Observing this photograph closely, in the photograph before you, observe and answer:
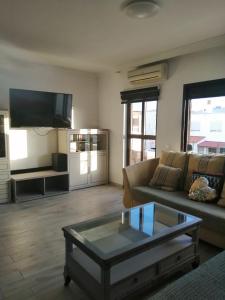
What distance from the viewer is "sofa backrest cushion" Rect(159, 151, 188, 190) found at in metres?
3.21

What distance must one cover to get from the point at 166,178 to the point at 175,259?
1.35 meters

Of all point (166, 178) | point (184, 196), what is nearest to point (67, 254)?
point (184, 196)

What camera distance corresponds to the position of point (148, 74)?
4027mm

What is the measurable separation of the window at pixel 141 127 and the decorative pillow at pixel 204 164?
3.94ft

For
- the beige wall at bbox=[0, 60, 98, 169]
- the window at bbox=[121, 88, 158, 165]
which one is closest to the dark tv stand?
the beige wall at bbox=[0, 60, 98, 169]

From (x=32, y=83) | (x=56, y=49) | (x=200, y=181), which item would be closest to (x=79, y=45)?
(x=56, y=49)

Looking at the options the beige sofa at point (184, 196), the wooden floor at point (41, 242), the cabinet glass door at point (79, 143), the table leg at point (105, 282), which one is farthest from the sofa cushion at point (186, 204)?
the cabinet glass door at point (79, 143)

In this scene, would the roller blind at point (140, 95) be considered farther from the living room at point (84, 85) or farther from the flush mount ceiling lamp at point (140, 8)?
the flush mount ceiling lamp at point (140, 8)

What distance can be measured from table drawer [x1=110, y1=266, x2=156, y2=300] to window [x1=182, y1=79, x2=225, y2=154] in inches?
89.9

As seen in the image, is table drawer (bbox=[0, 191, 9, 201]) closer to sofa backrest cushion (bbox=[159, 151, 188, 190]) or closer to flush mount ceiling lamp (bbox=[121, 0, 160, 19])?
sofa backrest cushion (bbox=[159, 151, 188, 190])

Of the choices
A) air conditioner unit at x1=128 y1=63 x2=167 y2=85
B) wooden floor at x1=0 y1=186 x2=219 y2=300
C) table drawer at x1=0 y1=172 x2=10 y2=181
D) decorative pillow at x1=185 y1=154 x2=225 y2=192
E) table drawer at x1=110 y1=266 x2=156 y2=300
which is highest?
air conditioner unit at x1=128 y1=63 x2=167 y2=85

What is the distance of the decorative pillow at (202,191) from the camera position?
267cm

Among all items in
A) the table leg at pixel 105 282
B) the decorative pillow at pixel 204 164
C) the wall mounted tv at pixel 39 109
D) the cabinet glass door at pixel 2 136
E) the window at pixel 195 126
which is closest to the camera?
the table leg at pixel 105 282

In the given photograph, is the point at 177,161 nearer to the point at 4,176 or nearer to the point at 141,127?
the point at 141,127
